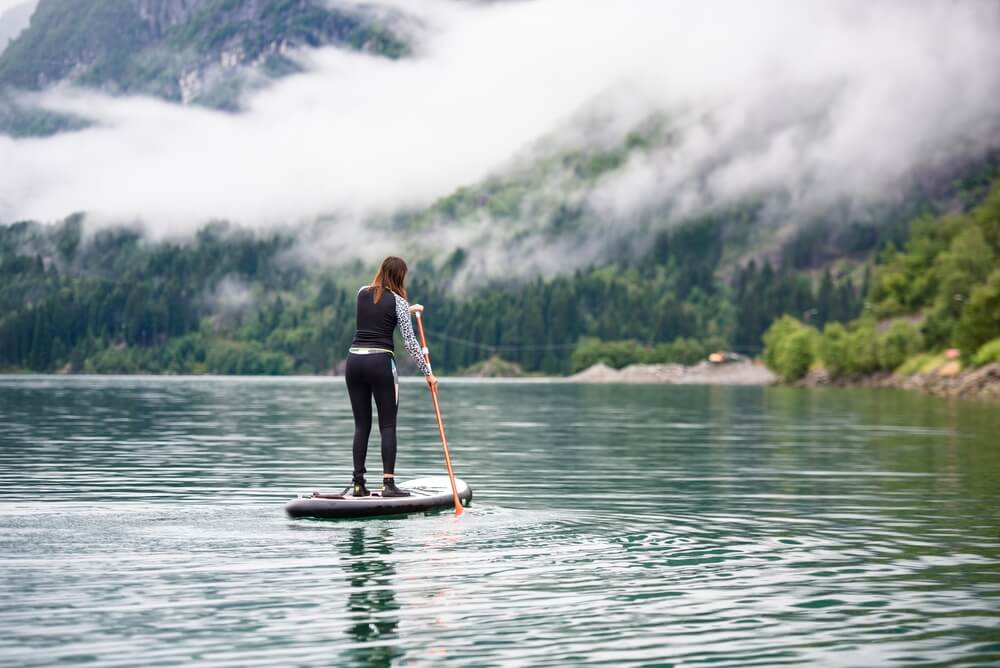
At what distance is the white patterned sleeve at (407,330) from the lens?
28.1 m

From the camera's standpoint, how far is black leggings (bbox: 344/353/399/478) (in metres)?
28.0

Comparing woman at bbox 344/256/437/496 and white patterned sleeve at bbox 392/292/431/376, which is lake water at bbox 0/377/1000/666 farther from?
white patterned sleeve at bbox 392/292/431/376

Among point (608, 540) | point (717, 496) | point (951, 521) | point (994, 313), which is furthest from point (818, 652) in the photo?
point (994, 313)

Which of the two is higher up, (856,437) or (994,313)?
(994,313)

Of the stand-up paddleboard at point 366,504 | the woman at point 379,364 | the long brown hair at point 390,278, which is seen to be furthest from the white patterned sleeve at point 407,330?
the stand-up paddleboard at point 366,504

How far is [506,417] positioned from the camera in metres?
94.8

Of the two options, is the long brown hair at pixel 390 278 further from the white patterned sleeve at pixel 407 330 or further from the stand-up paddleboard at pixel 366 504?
the stand-up paddleboard at pixel 366 504

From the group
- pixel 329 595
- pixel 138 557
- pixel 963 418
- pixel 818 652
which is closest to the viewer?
pixel 818 652

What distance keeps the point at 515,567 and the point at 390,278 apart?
9275mm

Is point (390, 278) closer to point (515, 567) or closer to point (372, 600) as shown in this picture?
point (515, 567)

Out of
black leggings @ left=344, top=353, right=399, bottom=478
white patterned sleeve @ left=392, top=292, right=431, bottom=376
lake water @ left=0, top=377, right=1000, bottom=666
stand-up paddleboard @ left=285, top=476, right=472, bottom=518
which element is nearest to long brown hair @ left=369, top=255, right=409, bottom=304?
white patterned sleeve @ left=392, top=292, right=431, bottom=376

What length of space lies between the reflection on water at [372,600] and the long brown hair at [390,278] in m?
5.68

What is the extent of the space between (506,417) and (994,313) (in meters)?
121

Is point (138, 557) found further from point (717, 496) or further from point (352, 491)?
point (717, 496)
